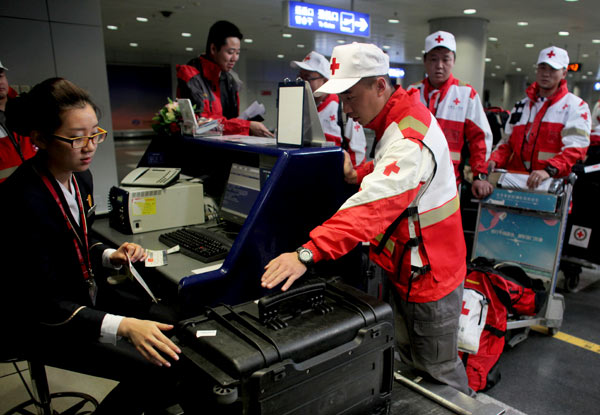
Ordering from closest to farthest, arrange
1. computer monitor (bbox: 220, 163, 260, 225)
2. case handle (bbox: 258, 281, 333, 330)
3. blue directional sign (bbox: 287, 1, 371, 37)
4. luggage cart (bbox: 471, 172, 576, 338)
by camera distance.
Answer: case handle (bbox: 258, 281, 333, 330) < computer monitor (bbox: 220, 163, 260, 225) < luggage cart (bbox: 471, 172, 576, 338) < blue directional sign (bbox: 287, 1, 371, 37)

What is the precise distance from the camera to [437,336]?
1710mm

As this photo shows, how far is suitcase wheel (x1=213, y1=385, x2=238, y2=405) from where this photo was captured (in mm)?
868

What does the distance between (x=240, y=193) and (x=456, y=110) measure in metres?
1.86

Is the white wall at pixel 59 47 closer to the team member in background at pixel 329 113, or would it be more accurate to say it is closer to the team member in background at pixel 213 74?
the team member in background at pixel 213 74

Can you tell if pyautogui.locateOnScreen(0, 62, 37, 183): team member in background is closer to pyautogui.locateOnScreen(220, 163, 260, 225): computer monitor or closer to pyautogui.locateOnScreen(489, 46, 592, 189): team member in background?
pyautogui.locateOnScreen(220, 163, 260, 225): computer monitor

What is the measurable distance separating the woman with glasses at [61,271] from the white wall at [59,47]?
12.1ft

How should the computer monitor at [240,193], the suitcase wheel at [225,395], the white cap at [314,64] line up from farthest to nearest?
the white cap at [314,64]
the computer monitor at [240,193]
the suitcase wheel at [225,395]

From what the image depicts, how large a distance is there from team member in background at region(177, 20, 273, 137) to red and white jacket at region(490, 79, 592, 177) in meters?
2.19

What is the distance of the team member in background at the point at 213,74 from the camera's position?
2752mm

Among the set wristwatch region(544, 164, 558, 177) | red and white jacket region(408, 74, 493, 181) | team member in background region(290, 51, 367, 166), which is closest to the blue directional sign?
team member in background region(290, 51, 367, 166)

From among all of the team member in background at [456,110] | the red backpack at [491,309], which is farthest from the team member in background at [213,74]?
the red backpack at [491,309]

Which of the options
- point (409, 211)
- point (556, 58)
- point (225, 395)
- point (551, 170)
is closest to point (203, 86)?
point (409, 211)

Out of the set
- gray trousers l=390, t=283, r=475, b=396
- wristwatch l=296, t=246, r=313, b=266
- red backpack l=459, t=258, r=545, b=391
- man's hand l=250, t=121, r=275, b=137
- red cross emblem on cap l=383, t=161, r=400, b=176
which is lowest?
red backpack l=459, t=258, r=545, b=391

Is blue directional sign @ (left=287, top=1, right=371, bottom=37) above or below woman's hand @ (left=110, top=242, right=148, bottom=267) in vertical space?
above
